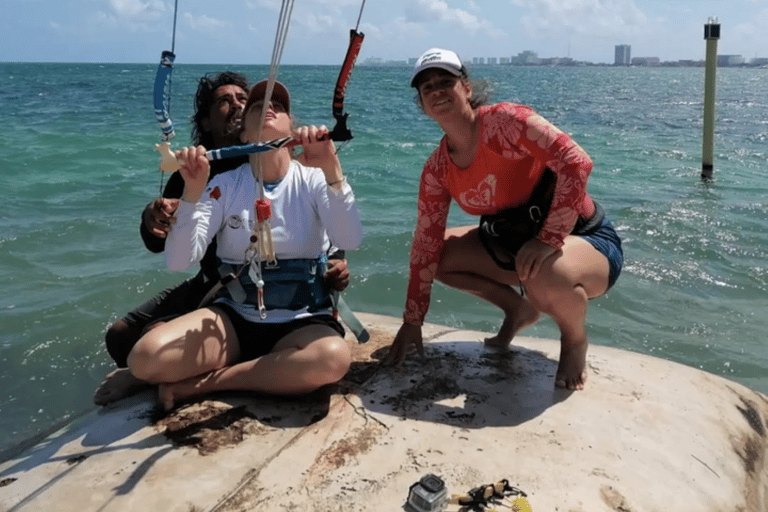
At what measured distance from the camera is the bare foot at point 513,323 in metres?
3.55

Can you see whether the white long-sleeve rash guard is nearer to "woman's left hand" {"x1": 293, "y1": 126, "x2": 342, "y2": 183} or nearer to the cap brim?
"woman's left hand" {"x1": 293, "y1": 126, "x2": 342, "y2": 183}

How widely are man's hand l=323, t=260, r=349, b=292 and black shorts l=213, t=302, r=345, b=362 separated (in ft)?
0.47

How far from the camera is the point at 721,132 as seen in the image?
17.5m

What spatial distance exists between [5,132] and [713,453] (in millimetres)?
16450

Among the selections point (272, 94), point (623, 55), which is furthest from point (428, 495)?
point (623, 55)

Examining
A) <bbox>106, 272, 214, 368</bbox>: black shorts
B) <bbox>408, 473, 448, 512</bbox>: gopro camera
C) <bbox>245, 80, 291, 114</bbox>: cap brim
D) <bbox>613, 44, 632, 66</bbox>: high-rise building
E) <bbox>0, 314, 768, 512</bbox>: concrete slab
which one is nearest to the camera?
<bbox>408, 473, 448, 512</bbox>: gopro camera

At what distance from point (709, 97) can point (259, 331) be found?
31.1ft

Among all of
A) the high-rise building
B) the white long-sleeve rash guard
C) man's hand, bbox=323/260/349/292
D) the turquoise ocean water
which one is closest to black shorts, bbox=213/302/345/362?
the white long-sleeve rash guard

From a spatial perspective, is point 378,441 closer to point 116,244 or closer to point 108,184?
point 116,244

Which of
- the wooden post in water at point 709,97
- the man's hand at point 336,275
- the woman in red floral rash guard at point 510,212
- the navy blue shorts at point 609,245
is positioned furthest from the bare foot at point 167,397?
the wooden post in water at point 709,97

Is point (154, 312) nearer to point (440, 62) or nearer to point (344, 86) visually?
point (344, 86)

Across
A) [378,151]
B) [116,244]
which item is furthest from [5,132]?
[116,244]

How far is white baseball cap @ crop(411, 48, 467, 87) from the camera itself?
2.85 meters

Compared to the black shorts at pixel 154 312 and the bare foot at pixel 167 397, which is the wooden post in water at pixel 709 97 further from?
the bare foot at pixel 167 397
